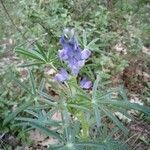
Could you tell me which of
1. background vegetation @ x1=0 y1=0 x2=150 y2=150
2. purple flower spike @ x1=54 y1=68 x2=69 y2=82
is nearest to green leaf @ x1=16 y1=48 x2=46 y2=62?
background vegetation @ x1=0 y1=0 x2=150 y2=150

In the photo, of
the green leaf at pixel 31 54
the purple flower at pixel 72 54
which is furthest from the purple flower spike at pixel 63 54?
the green leaf at pixel 31 54

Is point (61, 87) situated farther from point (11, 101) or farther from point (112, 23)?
point (112, 23)

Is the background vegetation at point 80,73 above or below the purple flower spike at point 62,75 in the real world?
below

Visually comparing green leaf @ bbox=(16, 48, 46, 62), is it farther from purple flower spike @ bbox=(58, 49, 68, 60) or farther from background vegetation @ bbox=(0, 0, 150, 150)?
purple flower spike @ bbox=(58, 49, 68, 60)

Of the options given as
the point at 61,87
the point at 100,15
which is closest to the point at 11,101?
Answer: the point at 61,87

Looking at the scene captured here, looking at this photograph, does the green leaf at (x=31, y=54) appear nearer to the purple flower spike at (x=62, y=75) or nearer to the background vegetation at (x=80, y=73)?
the background vegetation at (x=80, y=73)

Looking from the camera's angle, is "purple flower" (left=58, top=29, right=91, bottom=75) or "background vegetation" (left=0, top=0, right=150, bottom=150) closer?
"purple flower" (left=58, top=29, right=91, bottom=75)

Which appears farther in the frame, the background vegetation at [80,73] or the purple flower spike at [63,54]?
→ the background vegetation at [80,73]

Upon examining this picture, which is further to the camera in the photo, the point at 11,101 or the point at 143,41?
the point at 143,41
